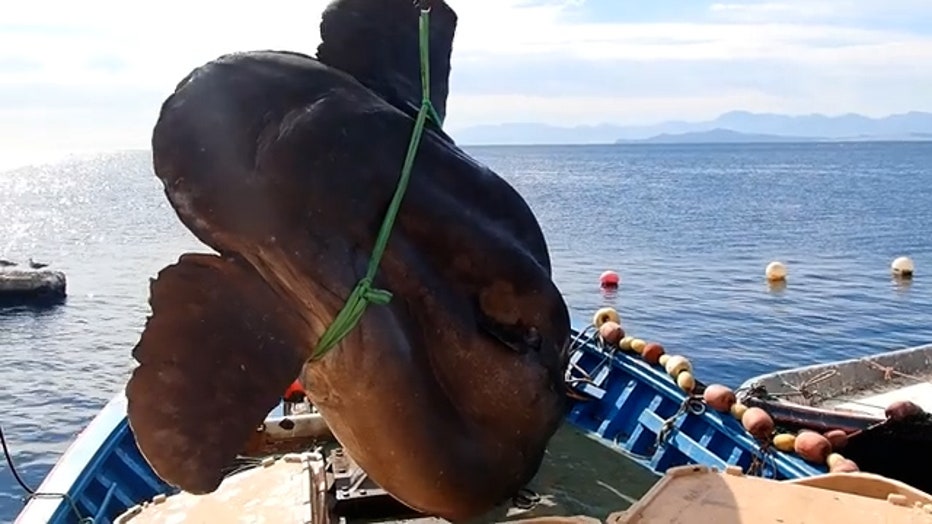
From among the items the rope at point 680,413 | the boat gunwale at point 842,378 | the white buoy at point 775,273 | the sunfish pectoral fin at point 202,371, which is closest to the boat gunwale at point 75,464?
the rope at point 680,413

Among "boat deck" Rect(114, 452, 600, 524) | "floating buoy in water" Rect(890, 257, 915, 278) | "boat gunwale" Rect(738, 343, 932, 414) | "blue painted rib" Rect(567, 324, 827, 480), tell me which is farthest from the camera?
"floating buoy in water" Rect(890, 257, 915, 278)

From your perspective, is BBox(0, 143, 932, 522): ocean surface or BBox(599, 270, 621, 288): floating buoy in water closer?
BBox(0, 143, 932, 522): ocean surface

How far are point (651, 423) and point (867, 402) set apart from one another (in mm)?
5024

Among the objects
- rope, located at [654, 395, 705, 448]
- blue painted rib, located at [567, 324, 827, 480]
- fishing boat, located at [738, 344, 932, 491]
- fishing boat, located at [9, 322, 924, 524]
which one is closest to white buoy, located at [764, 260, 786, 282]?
fishing boat, located at [738, 344, 932, 491]

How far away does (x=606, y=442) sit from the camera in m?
10.7

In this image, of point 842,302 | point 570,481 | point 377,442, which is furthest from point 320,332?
point 842,302

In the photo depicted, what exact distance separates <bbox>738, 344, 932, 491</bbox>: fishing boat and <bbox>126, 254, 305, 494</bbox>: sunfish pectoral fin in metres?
9.85

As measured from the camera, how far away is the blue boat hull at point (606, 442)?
878cm

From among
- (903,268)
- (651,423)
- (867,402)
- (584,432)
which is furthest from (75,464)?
(903,268)

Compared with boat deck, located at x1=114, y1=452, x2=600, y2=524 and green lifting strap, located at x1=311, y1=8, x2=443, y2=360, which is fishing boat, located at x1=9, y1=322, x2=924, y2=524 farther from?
green lifting strap, located at x1=311, y1=8, x2=443, y2=360

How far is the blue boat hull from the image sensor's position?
8.78 m

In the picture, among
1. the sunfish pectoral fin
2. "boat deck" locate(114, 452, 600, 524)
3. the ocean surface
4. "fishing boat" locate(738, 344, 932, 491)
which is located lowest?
the ocean surface

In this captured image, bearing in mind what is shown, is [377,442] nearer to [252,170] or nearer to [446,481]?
[446,481]

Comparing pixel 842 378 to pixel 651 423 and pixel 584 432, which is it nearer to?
pixel 651 423
